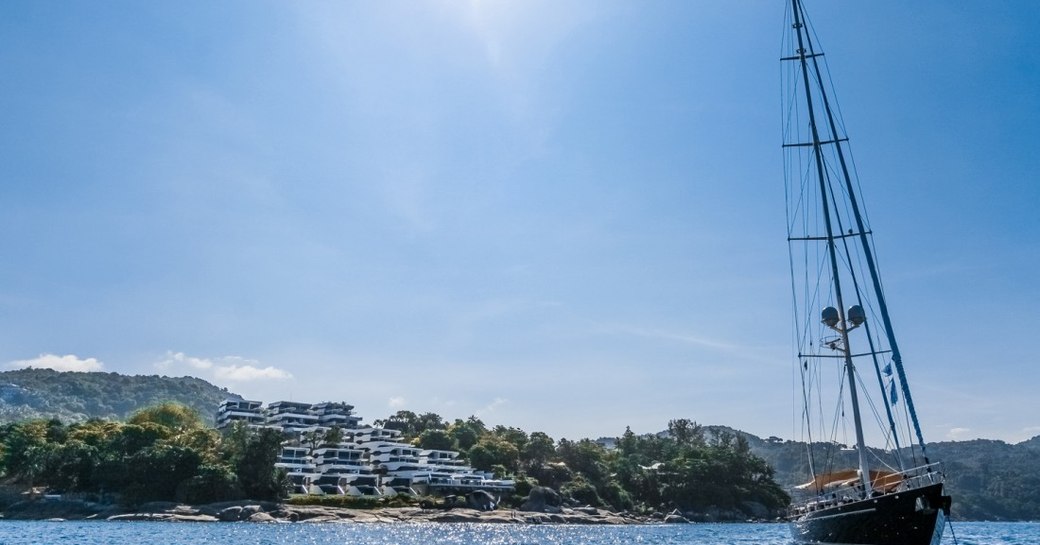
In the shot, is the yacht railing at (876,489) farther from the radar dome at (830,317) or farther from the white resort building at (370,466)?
the white resort building at (370,466)

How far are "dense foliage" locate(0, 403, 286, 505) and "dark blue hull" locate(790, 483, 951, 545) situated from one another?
3238 inches

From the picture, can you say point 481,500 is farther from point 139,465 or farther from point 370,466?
point 139,465

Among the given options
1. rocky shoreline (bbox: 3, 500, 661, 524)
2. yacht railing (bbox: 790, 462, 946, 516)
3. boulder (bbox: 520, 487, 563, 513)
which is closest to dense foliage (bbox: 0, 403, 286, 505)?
rocky shoreline (bbox: 3, 500, 661, 524)

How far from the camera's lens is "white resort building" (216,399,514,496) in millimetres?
115188

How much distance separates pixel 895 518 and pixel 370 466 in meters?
111

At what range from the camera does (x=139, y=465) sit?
9394cm

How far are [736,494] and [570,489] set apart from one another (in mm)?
34434

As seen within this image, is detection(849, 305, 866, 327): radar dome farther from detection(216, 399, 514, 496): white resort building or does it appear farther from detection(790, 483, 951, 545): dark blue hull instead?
detection(216, 399, 514, 496): white resort building

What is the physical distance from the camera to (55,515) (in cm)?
8500

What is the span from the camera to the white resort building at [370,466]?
11519 cm

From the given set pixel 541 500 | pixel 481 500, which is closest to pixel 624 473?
pixel 541 500

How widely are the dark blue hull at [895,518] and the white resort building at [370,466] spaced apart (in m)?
Result: 85.8

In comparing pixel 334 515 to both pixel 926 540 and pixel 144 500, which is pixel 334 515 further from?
pixel 926 540

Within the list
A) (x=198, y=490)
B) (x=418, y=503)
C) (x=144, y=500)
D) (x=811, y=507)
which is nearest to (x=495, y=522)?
(x=418, y=503)
